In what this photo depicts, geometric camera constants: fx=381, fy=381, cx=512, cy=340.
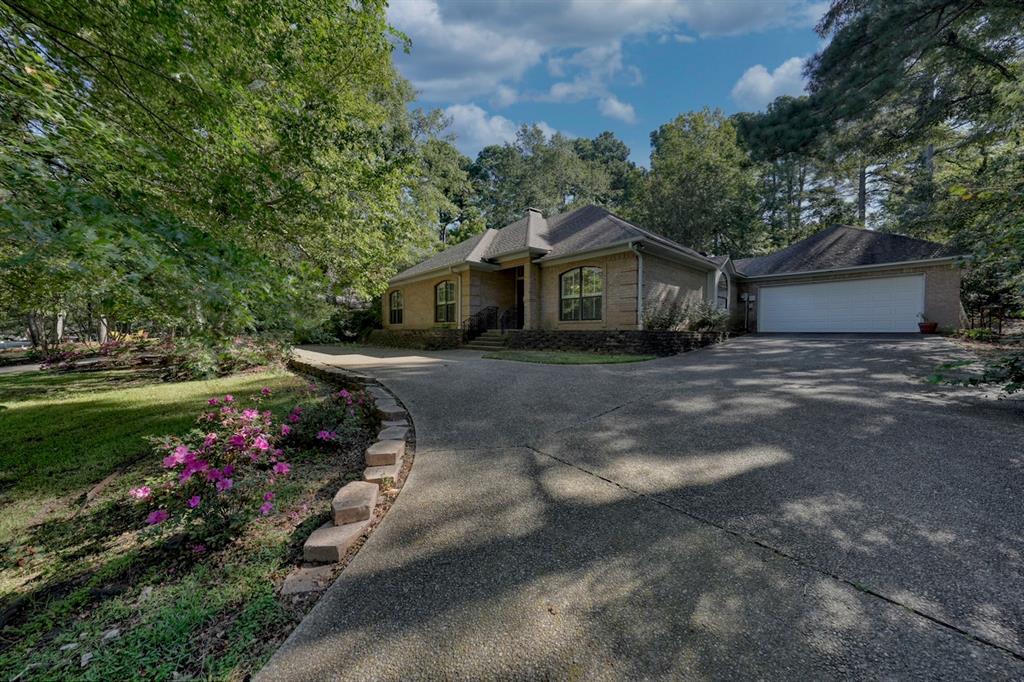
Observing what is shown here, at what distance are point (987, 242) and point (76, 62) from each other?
9245 mm

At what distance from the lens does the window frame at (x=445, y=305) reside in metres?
15.3

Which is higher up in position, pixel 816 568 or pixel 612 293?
pixel 612 293

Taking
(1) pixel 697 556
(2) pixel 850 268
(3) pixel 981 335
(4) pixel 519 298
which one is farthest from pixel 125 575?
(2) pixel 850 268

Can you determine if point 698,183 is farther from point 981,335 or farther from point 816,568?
point 816,568

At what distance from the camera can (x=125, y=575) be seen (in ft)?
7.25

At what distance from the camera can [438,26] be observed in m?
8.69

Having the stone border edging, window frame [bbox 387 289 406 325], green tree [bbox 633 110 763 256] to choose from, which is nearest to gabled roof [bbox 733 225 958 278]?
green tree [bbox 633 110 763 256]

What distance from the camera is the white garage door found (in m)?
14.0

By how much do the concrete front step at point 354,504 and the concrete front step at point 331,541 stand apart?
0.04 m

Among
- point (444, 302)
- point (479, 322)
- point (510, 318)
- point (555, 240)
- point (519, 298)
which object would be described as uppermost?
point (555, 240)

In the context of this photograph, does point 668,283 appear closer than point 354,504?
No

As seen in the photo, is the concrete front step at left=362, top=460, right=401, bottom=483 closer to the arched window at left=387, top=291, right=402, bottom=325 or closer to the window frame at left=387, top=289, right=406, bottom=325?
the window frame at left=387, top=289, right=406, bottom=325

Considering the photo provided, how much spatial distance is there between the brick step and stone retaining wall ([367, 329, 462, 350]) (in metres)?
10.4

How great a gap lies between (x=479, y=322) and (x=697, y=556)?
12463 millimetres
